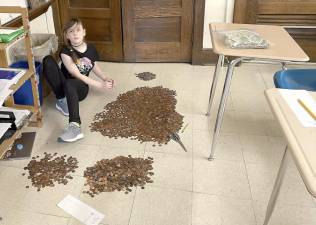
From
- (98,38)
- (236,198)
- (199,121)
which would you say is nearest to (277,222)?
(236,198)

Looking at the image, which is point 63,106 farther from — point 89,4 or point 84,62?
point 89,4

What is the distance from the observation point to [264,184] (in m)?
1.73

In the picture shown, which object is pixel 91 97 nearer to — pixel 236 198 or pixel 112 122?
pixel 112 122

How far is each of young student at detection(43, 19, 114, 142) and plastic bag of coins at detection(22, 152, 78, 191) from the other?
0.16 metres

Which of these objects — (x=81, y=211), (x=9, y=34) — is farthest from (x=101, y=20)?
(x=81, y=211)

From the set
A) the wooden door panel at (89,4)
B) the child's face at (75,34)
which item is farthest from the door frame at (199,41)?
the child's face at (75,34)

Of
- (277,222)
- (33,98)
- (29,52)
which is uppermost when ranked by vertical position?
(29,52)

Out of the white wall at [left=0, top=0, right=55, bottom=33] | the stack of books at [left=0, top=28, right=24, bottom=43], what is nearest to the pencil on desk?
the stack of books at [left=0, top=28, right=24, bottom=43]

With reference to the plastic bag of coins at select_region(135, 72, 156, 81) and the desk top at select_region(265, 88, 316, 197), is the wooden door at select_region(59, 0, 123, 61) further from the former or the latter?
the desk top at select_region(265, 88, 316, 197)

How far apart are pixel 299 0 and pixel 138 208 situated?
2.29 meters

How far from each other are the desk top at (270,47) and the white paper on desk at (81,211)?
0.95 meters

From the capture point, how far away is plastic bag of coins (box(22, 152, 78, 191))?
1.72m

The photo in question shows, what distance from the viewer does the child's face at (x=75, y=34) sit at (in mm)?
2137

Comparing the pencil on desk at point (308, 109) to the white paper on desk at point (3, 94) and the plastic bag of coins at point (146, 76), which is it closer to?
the white paper on desk at point (3, 94)
